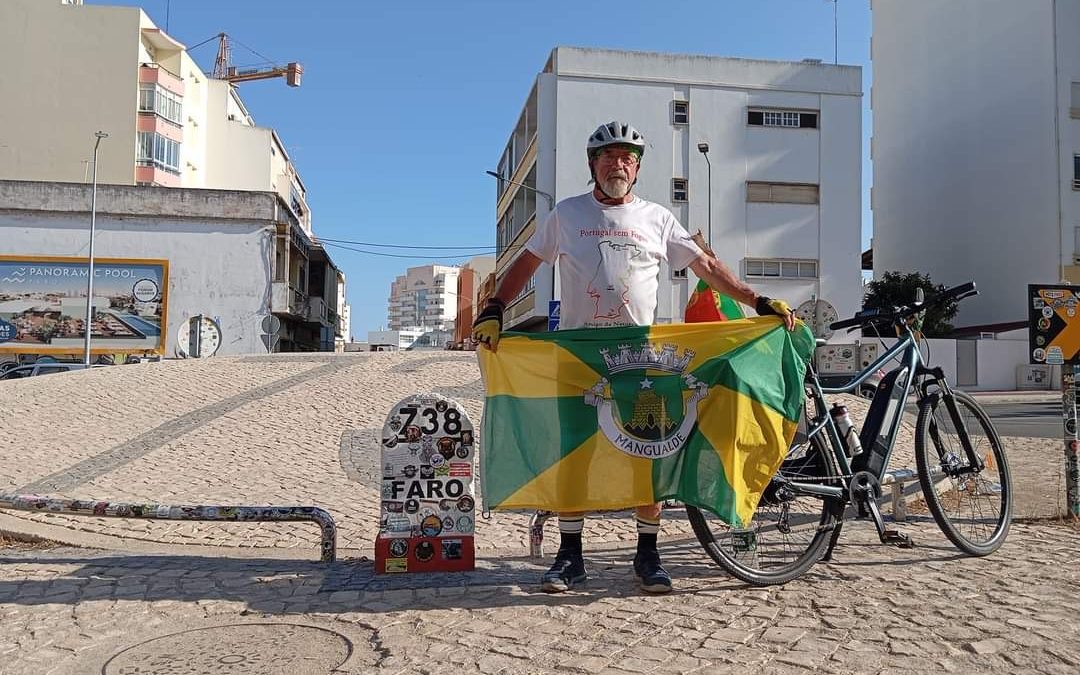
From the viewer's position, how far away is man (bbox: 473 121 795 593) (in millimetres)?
4160

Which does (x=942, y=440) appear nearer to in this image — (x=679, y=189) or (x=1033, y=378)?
(x=679, y=189)

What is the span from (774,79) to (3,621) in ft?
125

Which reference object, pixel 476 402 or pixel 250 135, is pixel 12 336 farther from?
pixel 476 402

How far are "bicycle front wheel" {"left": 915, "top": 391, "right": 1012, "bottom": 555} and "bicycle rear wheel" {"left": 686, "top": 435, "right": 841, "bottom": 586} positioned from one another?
2.29ft

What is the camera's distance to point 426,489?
450 cm

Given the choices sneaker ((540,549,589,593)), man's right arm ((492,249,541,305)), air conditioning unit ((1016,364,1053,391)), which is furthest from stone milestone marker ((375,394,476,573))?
air conditioning unit ((1016,364,1053,391))

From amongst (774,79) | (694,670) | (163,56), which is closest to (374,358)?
(694,670)

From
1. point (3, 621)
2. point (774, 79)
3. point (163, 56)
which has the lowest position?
point (3, 621)

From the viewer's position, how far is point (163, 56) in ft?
171

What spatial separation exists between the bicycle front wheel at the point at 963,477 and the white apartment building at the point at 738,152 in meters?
30.6

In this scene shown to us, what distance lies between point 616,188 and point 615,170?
0.10 metres

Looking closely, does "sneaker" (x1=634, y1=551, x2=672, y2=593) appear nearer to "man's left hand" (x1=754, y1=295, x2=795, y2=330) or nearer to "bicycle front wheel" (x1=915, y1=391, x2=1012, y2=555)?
"man's left hand" (x1=754, y1=295, x2=795, y2=330)

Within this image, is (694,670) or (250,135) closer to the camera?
(694,670)

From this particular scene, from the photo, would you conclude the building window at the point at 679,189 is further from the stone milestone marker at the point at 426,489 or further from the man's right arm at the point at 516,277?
the stone milestone marker at the point at 426,489
